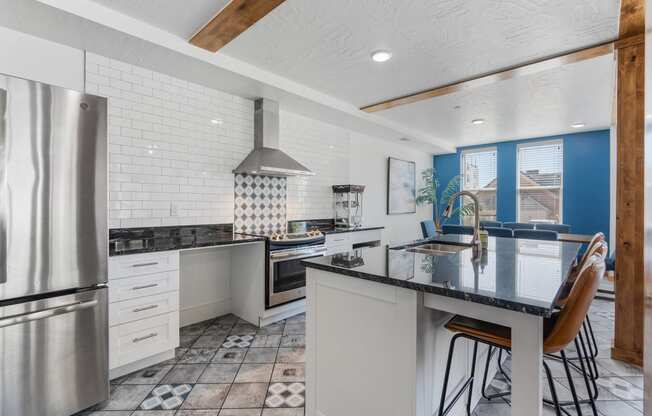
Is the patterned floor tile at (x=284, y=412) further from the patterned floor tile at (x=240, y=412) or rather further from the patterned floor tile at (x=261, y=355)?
the patterned floor tile at (x=261, y=355)

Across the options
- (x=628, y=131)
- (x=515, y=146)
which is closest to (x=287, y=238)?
(x=628, y=131)

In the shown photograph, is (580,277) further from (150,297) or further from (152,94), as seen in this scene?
(152,94)

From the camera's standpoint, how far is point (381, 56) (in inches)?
106

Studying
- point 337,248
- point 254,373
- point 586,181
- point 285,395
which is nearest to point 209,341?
point 254,373

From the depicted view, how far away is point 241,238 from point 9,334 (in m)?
1.69

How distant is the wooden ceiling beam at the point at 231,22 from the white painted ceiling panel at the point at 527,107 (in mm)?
2522

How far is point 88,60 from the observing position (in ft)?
8.04

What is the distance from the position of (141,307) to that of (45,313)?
2.22ft

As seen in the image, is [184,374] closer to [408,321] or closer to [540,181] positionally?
[408,321]

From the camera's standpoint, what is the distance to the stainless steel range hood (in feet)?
11.0

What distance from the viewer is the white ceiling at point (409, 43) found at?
205 cm

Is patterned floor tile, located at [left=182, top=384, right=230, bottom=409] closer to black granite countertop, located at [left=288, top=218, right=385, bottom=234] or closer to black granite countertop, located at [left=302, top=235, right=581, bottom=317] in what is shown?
black granite countertop, located at [left=302, top=235, right=581, bottom=317]

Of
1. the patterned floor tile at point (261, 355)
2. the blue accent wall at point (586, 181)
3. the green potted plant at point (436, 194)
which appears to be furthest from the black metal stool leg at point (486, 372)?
the blue accent wall at point (586, 181)

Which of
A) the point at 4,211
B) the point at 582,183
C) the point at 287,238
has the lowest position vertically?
the point at 287,238
